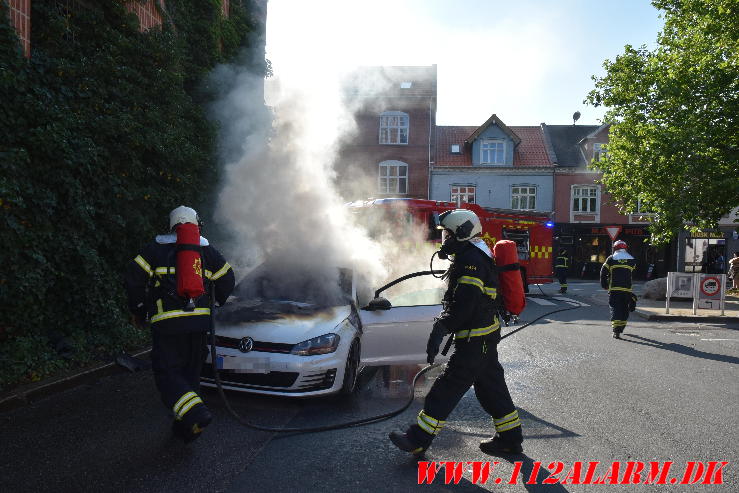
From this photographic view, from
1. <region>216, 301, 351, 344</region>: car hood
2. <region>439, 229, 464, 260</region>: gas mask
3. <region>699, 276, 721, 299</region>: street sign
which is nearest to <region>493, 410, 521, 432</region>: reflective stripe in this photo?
<region>439, 229, 464, 260</region>: gas mask

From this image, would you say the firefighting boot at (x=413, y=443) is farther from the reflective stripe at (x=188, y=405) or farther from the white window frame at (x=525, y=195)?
the white window frame at (x=525, y=195)

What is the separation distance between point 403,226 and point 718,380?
737cm

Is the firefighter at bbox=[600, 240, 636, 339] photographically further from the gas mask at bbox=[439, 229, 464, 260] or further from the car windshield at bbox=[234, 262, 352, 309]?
the gas mask at bbox=[439, 229, 464, 260]

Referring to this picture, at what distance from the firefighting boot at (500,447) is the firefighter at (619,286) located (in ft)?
21.5

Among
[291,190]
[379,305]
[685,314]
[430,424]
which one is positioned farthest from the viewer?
[685,314]

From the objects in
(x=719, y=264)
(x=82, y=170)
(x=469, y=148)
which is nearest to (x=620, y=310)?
(x=82, y=170)

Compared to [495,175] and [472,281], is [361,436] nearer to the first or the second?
[472,281]

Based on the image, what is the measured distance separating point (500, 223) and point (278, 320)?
477 inches

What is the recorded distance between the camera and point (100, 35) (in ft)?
25.6

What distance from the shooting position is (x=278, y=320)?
17.1 feet

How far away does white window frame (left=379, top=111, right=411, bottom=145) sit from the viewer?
1257 inches

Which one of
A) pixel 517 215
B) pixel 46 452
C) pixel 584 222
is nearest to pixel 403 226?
pixel 517 215

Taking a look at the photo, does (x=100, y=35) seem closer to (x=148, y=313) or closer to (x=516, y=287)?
(x=148, y=313)

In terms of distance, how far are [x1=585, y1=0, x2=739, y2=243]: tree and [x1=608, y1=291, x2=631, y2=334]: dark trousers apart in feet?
25.2
